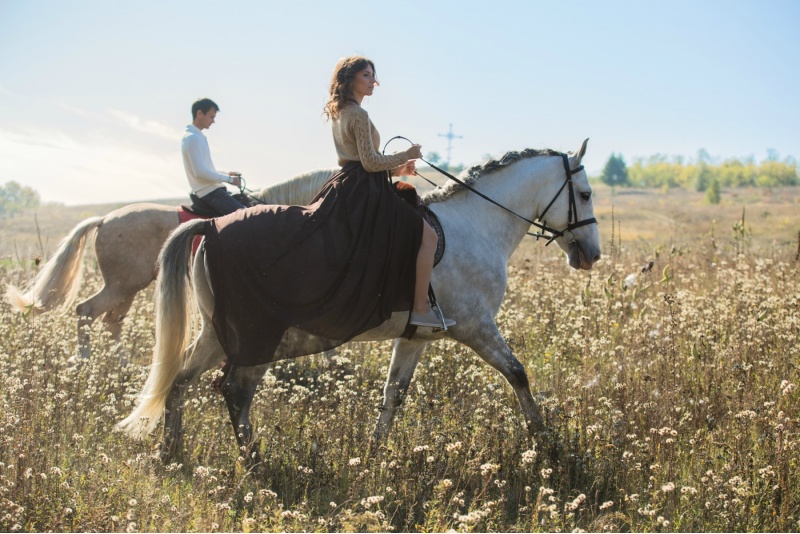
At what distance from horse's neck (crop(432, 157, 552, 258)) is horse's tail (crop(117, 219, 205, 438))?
221 cm

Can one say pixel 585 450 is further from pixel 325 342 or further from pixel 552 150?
pixel 552 150

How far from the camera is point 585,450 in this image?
5.86 metres

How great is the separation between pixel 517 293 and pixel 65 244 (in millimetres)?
6538

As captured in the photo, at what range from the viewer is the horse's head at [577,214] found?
6641 mm

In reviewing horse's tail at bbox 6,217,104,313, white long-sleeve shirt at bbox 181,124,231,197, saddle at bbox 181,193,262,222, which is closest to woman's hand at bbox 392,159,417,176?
saddle at bbox 181,193,262,222

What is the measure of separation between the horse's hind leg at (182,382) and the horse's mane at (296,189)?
3.11m

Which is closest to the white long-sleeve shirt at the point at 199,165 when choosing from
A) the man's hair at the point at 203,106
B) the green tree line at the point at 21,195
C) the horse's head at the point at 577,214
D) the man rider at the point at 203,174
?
the man rider at the point at 203,174

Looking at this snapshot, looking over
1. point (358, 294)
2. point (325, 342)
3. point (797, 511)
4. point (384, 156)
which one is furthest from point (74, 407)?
point (797, 511)

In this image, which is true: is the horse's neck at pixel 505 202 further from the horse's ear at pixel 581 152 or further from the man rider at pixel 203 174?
the man rider at pixel 203 174

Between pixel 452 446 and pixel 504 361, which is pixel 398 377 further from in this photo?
pixel 452 446

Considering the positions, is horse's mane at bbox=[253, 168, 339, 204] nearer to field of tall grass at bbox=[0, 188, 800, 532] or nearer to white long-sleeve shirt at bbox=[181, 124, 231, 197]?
white long-sleeve shirt at bbox=[181, 124, 231, 197]

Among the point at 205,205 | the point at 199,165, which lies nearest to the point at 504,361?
the point at 205,205

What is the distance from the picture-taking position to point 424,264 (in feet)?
18.1

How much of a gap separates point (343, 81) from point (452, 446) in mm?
2900
